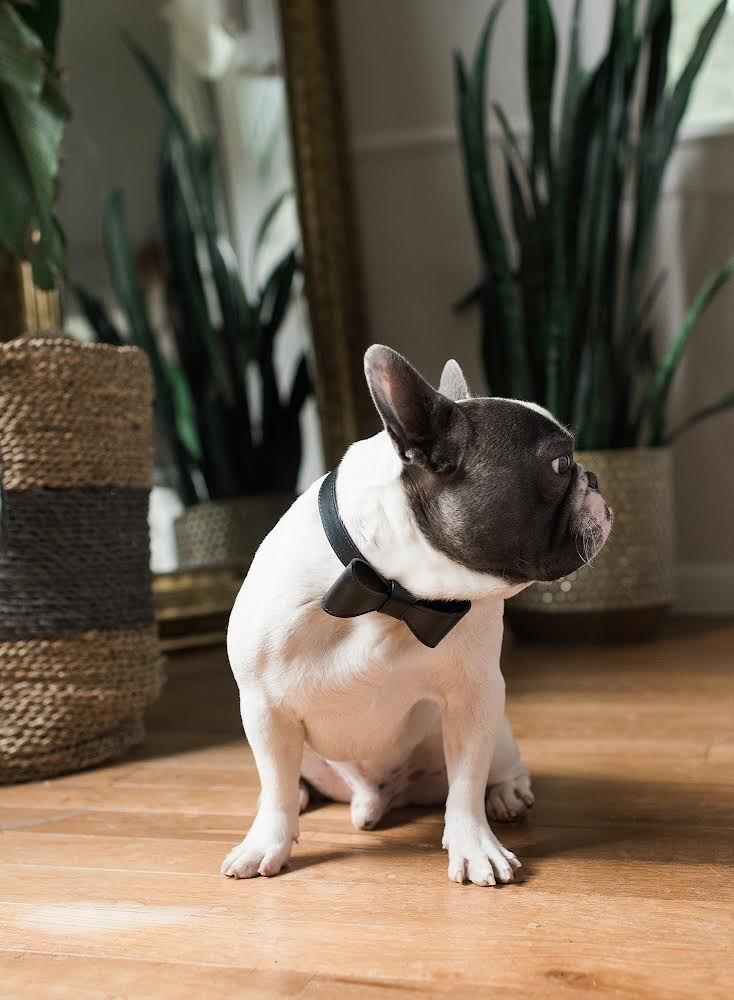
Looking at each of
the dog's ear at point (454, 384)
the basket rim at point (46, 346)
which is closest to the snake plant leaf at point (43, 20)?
the basket rim at point (46, 346)

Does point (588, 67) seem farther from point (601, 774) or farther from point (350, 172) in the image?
point (601, 774)

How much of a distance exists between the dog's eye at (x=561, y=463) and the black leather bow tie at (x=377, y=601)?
0.48ft

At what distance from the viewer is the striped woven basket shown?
5.04 feet

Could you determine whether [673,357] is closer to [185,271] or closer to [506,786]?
[185,271]

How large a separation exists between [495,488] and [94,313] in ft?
5.66

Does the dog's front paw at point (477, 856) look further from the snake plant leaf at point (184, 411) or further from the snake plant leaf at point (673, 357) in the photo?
the snake plant leaf at point (184, 411)

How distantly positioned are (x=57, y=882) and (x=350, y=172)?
2.01m

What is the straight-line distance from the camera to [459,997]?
84 cm

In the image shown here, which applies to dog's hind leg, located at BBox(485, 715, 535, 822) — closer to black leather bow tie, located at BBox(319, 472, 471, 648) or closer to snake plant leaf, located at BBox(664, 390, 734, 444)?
black leather bow tie, located at BBox(319, 472, 471, 648)

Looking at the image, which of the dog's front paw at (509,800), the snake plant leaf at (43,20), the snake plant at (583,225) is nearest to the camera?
the dog's front paw at (509,800)

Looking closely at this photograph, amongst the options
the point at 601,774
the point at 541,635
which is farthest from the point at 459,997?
the point at 541,635

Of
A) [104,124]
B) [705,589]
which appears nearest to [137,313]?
[104,124]

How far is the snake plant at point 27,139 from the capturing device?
1.54m

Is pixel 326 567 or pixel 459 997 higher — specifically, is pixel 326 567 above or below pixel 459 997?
above
